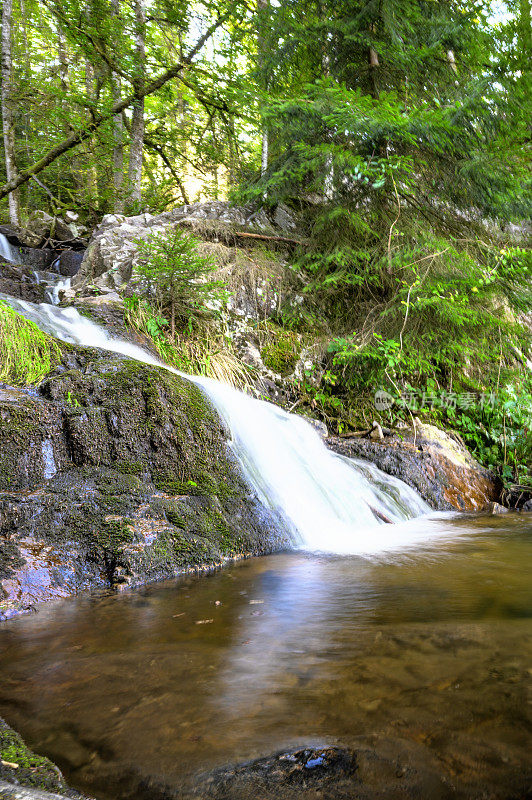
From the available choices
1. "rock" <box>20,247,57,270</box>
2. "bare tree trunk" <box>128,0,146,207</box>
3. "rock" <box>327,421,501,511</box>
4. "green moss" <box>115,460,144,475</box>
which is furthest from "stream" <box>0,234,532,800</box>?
"rock" <box>20,247,57,270</box>

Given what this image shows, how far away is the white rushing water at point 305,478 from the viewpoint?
4.01 m

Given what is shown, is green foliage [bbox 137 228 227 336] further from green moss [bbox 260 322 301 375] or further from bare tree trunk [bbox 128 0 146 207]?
bare tree trunk [bbox 128 0 146 207]

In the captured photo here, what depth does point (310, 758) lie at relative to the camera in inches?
45.0

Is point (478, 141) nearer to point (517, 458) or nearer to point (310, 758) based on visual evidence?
point (517, 458)

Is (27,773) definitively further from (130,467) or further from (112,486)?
(130,467)

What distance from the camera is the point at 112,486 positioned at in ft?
10.2

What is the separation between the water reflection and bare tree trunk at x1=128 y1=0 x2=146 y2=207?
31.0ft

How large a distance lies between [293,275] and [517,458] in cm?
443

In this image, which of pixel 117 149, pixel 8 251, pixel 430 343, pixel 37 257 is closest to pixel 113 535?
pixel 430 343

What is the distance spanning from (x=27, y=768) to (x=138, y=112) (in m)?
11.6

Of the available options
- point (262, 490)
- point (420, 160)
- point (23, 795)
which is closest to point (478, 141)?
point (420, 160)

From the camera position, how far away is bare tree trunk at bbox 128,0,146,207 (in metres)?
9.17

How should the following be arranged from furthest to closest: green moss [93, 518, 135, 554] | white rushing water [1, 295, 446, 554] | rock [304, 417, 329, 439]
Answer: rock [304, 417, 329, 439] → white rushing water [1, 295, 446, 554] → green moss [93, 518, 135, 554]

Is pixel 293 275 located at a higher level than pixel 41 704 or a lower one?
higher
